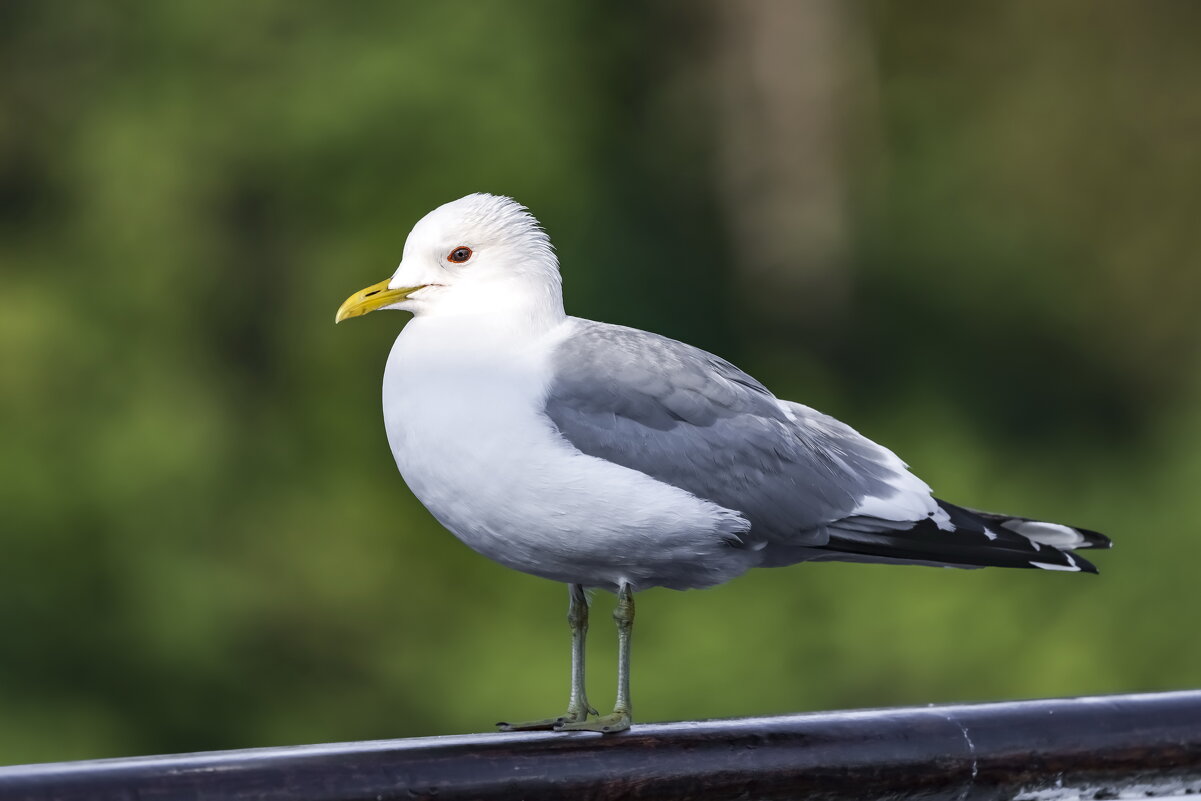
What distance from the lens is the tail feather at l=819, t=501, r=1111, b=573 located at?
67.9 inches

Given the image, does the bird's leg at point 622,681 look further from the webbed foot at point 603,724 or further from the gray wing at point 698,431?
the gray wing at point 698,431

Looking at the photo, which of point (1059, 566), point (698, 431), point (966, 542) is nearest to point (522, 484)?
point (698, 431)

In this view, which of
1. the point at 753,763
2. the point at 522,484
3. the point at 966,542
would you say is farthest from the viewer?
the point at 966,542

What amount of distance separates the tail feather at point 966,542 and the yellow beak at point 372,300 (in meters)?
0.54

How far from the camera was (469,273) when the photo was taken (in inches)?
68.6

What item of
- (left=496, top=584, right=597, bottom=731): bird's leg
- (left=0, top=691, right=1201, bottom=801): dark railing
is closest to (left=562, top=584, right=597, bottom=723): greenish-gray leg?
(left=496, top=584, right=597, bottom=731): bird's leg

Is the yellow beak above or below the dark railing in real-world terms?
above

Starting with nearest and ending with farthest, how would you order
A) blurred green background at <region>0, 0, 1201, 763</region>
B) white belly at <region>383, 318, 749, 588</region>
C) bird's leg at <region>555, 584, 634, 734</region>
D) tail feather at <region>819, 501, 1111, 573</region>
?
white belly at <region>383, 318, 749, 588</region>
bird's leg at <region>555, 584, 634, 734</region>
tail feather at <region>819, 501, 1111, 573</region>
blurred green background at <region>0, 0, 1201, 763</region>

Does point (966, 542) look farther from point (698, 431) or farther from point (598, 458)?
point (598, 458)

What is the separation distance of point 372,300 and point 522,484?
0.32 metres

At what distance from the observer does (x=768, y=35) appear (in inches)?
256

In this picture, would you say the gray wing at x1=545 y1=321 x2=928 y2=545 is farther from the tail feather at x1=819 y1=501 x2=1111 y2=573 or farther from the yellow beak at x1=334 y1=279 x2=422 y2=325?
the yellow beak at x1=334 y1=279 x2=422 y2=325

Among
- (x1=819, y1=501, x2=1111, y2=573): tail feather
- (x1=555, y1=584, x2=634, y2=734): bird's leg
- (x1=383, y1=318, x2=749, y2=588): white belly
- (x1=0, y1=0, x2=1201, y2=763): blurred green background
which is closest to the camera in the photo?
(x1=383, y1=318, x2=749, y2=588): white belly

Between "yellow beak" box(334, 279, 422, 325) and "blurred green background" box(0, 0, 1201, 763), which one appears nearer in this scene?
"yellow beak" box(334, 279, 422, 325)
